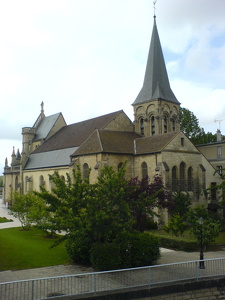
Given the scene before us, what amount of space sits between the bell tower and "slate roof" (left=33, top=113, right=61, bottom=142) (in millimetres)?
16899

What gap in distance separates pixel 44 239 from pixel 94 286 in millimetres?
13143

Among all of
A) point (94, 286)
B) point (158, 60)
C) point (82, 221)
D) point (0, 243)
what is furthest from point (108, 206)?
point (158, 60)

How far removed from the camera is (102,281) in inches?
553

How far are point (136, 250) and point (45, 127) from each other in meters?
41.2

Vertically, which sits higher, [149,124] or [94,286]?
[149,124]

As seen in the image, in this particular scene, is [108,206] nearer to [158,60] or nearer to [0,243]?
[0,243]

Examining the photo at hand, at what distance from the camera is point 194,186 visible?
111 ft

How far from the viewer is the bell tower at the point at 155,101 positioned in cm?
4066

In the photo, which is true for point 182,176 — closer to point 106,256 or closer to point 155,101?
point 155,101

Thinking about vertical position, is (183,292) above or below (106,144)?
below

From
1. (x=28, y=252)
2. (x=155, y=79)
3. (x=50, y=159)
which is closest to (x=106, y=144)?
(x=50, y=159)

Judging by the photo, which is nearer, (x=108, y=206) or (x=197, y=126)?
(x=108, y=206)

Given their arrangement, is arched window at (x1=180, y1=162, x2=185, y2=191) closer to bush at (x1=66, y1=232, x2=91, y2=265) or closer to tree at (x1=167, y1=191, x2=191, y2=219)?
tree at (x1=167, y1=191, x2=191, y2=219)

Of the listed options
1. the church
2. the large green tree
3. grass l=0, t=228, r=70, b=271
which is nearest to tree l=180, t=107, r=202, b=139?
the large green tree
